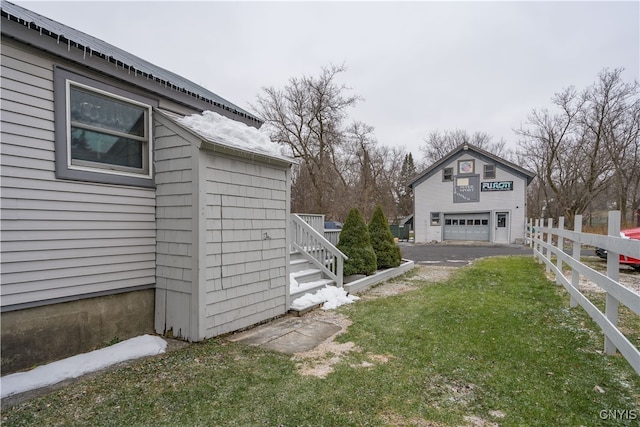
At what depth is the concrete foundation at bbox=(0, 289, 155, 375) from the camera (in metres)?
2.99

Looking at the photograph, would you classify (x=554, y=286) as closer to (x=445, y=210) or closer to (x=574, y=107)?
→ (x=445, y=210)

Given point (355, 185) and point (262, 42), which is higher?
point (262, 42)

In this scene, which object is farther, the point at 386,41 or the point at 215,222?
the point at 386,41

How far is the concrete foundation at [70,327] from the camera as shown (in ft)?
9.80

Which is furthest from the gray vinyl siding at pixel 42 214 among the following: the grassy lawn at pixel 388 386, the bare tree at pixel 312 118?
the bare tree at pixel 312 118

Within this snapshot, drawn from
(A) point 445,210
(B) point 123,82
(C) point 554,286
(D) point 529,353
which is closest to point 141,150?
(B) point 123,82

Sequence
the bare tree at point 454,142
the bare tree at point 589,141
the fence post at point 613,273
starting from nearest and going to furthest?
the fence post at point 613,273, the bare tree at point 589,141, the bare tree at point 454,142

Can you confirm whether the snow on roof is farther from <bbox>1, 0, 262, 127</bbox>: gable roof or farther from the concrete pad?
the concrete pad

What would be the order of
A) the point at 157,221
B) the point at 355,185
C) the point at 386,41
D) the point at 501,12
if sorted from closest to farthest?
the point at 157,221, the point at 501,12, the point at 386,41, the point at 355,185

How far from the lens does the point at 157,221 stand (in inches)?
162

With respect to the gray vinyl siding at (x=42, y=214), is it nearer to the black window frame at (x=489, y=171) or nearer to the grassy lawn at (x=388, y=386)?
the grassy lawn at (x=388, y=386)

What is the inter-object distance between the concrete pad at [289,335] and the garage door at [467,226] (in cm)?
1951

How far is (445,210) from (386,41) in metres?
13.6

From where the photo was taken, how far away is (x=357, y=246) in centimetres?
784
